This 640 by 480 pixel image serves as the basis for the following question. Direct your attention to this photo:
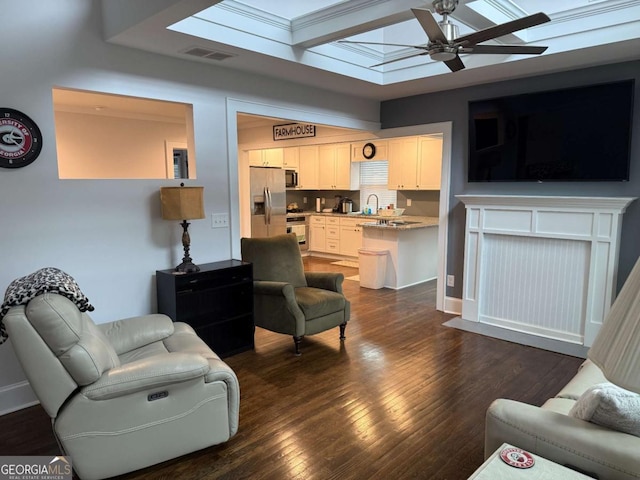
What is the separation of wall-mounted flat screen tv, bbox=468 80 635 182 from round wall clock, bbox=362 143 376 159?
129 inches

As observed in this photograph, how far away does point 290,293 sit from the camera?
3611 mm

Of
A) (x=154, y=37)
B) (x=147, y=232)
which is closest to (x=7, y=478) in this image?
(x=147, y=232)

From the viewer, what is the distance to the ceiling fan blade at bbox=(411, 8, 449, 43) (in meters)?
2.21

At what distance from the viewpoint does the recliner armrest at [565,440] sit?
4.58ft

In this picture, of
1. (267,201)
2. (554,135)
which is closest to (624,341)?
(554,135)

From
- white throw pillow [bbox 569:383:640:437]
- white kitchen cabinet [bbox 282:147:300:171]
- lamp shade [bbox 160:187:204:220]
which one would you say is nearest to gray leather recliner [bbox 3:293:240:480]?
lamp shade [bbox 160:187:204:220]

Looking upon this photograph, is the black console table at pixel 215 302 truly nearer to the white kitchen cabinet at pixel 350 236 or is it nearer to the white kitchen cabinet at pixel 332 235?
the white kitchen cabinet at pixel 350 236

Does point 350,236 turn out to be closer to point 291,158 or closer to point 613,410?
point 291,158

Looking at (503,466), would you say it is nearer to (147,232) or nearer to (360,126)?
(147,232)

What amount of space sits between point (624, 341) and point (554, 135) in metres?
3.59

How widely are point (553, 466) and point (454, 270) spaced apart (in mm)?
3660

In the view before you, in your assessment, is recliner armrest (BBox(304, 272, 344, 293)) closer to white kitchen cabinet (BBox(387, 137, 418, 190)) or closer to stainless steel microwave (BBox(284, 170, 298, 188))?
white kitchen cabinet (BBox(387, 137, 418, 190))

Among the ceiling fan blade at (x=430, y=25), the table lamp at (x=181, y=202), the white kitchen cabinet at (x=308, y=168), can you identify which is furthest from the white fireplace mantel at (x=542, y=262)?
the white kitchen cabinet at (x=308, y=168)

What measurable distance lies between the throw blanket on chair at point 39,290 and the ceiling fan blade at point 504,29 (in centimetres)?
256
